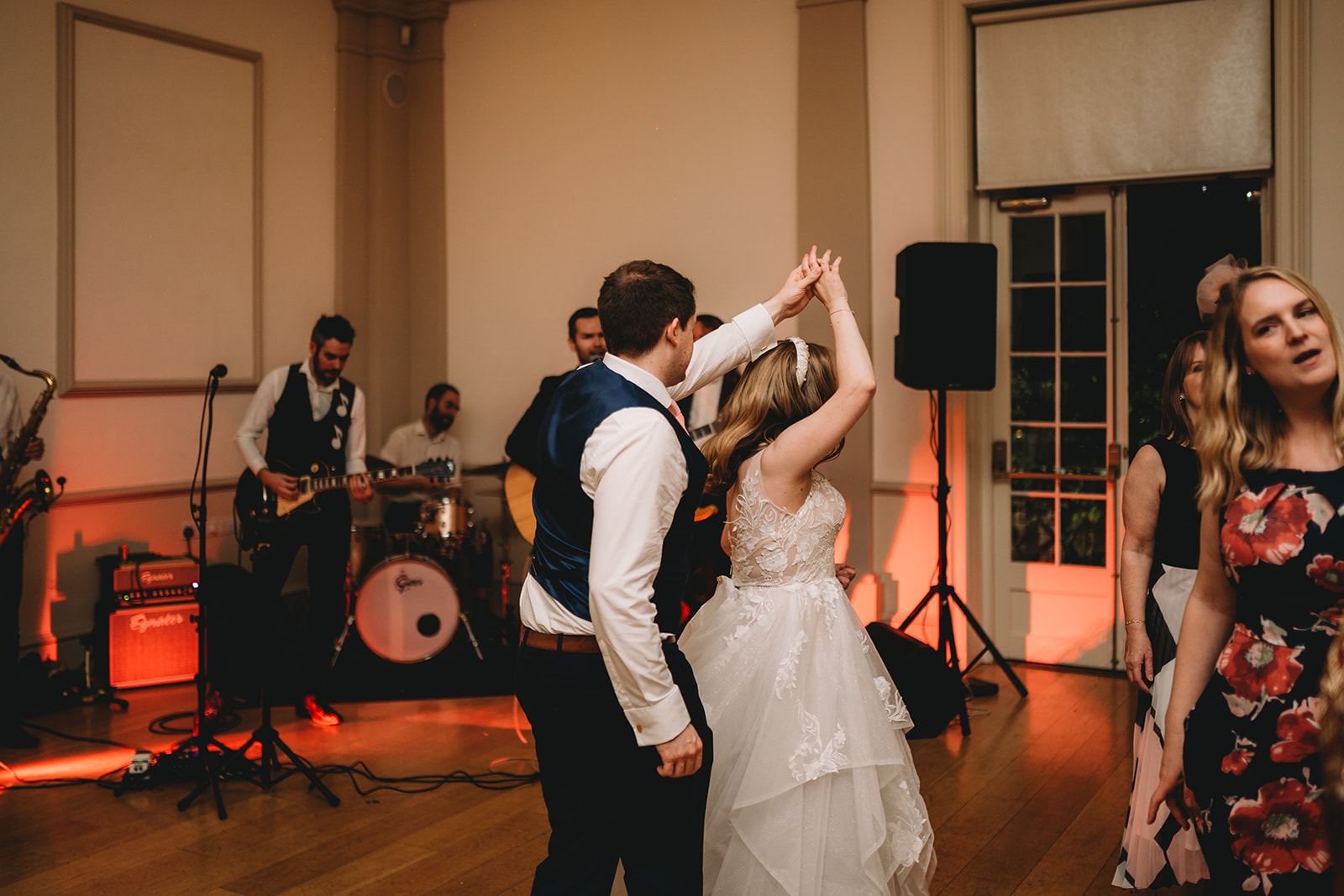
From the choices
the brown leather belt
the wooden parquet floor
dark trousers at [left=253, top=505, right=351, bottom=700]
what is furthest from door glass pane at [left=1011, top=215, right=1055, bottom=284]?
the brown leather belt

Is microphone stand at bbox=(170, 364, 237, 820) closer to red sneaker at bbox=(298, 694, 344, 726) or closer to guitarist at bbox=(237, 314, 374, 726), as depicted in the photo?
red sneaker at bbox=(298, 694, 344, 726)

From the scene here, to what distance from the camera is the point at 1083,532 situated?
18.3 feet

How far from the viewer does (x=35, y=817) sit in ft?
12.0

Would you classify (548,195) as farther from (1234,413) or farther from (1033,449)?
(1234,413)

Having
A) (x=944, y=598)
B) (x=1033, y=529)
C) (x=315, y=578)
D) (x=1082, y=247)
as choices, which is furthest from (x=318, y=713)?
(x=1082, y=247)

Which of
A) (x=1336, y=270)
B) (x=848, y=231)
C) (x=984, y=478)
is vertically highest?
(x=848, y=231)

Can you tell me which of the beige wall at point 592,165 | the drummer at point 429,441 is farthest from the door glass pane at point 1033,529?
the drummer at point 429,441

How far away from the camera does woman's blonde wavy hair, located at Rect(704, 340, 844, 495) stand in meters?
2.63

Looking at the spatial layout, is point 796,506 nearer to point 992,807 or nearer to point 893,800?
point 893,800

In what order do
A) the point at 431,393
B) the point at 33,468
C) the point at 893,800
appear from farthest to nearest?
1. the point at 431,393
2. the point at 33,468
3. the point at 893,800

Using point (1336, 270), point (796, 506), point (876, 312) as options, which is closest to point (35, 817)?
point (796, 506)

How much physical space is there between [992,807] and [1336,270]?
302 cm

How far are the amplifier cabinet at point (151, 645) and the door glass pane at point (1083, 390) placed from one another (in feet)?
15.2

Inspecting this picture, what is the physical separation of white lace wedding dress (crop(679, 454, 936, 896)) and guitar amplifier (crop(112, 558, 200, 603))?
359 cm
